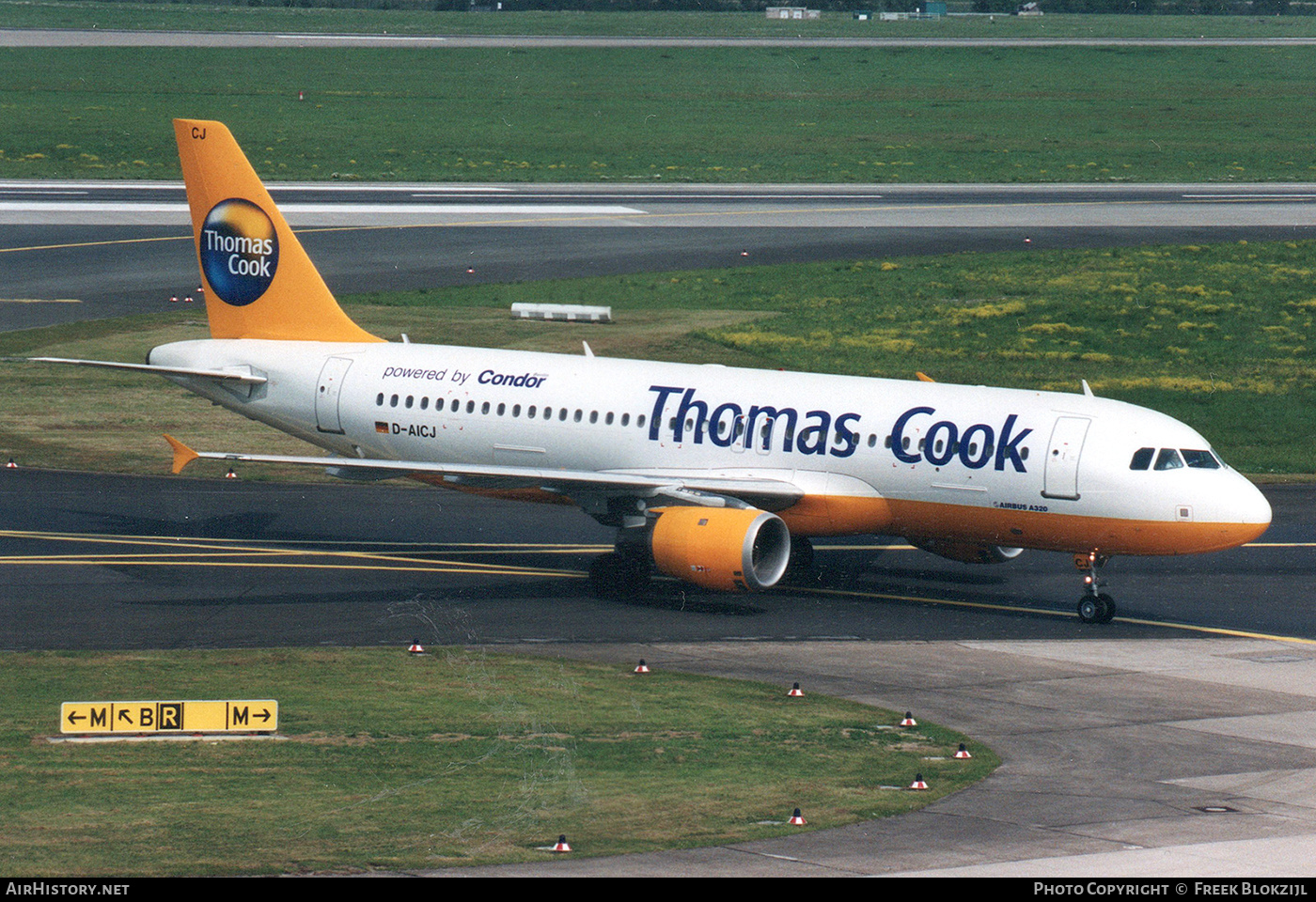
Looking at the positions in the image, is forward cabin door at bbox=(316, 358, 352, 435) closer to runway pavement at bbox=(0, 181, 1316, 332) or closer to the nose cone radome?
the nose cone radome

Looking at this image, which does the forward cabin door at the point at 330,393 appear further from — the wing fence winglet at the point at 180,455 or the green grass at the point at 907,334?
the green grass at the point at 907,334

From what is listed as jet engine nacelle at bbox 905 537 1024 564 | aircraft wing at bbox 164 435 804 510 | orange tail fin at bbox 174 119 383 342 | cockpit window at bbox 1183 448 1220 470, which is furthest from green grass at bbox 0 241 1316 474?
cockpit window at bbox 1183 448 1220 470

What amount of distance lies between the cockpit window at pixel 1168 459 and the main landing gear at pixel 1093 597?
7.60 feet

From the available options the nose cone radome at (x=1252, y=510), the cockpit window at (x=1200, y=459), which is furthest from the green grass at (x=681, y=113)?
the nose cone radome at (x=1252, y=510)

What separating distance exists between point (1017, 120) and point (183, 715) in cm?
12189

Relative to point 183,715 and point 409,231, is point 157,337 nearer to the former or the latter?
point 409,231

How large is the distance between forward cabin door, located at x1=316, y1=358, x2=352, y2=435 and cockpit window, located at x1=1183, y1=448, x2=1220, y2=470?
753 inches

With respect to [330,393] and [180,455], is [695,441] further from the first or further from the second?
[180,455]

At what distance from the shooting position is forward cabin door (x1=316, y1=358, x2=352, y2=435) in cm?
4231

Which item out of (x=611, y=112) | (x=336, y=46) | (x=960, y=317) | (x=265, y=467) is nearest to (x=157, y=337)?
(x=265, y=467)

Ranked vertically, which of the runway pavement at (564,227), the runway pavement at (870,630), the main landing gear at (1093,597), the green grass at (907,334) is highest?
the runway pavement at (564,227)

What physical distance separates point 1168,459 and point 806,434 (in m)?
7.40

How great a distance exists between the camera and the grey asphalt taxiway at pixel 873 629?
73.0 ft

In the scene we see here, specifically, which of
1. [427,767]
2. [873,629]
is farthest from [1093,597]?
[427,767]
